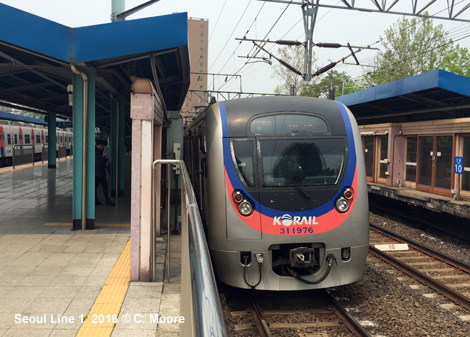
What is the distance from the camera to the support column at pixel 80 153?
831 cm

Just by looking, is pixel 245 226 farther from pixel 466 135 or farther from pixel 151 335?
pixel 466 135

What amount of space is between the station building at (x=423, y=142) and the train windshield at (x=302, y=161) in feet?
15.5

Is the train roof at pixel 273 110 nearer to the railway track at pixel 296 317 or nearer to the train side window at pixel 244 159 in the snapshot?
the train side window at pixel 244 159

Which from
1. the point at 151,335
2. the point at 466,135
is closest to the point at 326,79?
the point at 466,135

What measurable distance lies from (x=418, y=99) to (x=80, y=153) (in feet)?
29.4

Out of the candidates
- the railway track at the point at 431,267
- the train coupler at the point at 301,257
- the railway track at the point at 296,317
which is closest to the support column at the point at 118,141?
the railway track at the point at 431,267

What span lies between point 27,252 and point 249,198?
148 inches

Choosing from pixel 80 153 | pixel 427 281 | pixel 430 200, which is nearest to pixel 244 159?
pixel 427 281

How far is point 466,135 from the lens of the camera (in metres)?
9.56

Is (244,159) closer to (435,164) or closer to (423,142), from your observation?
(435,164)

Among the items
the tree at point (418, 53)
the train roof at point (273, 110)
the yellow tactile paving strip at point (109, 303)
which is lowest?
the yellow tactile paving strip at point (109, 303)

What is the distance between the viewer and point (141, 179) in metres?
5.58

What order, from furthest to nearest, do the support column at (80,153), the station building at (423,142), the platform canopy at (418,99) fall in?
the platform canopy at (418,99), the station building at (423,142), the support column at (80,153)

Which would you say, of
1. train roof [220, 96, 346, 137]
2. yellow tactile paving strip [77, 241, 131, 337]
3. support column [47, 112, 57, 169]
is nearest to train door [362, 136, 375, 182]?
train roof [220, 96, 346, 137]
